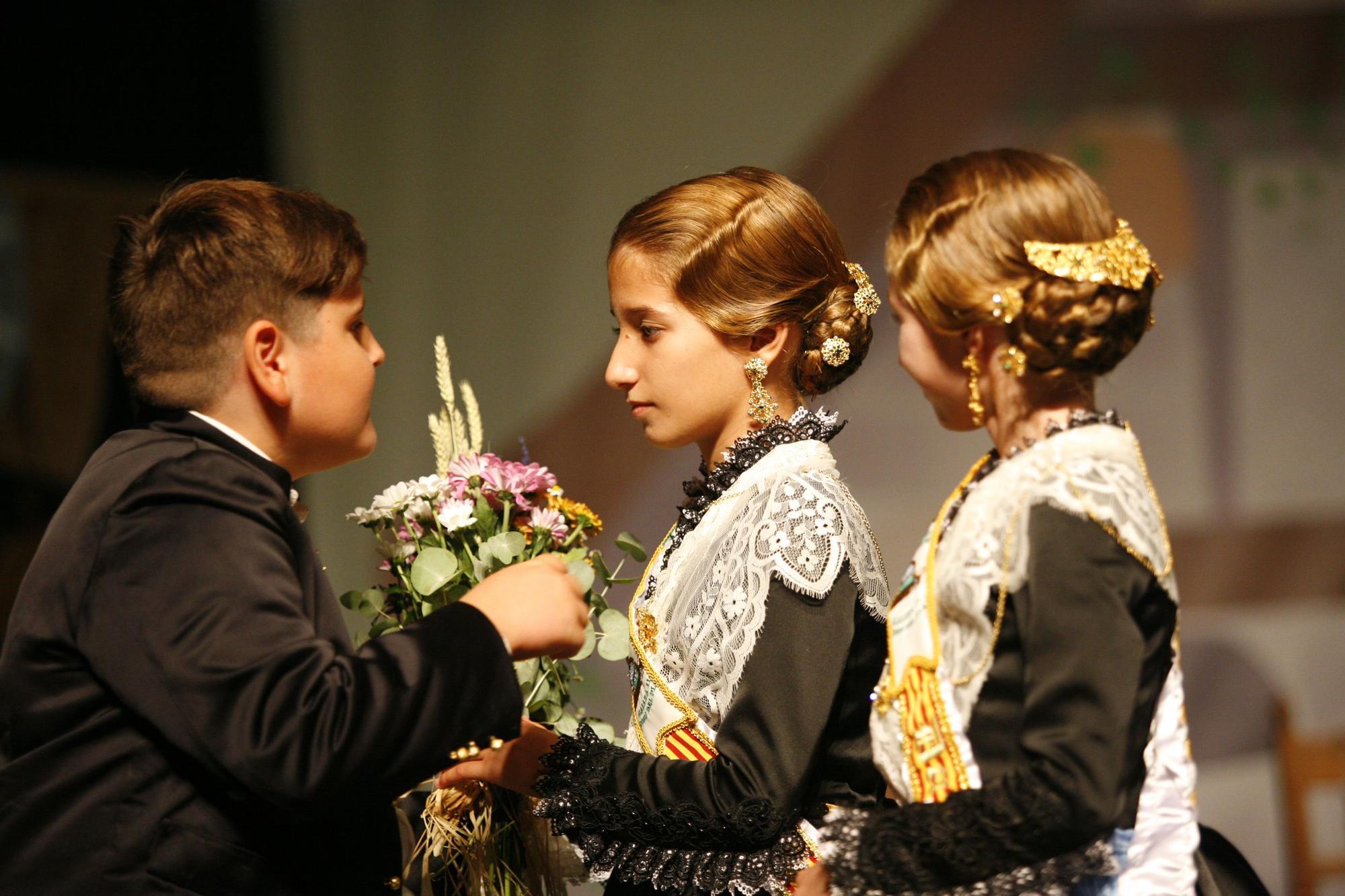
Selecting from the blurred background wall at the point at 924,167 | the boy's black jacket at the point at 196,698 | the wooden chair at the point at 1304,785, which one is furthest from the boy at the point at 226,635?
the wooden chair at the point at 1304,785

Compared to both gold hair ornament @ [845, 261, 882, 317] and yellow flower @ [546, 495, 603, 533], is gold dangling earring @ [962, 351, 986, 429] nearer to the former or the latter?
gold hair ornament @ [845, 261, 882, 317]

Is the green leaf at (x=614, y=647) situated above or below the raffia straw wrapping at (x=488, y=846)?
above

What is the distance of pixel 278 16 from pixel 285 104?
0.25m

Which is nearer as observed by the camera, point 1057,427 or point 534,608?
point 1057,427

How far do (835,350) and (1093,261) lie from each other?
1.57ft

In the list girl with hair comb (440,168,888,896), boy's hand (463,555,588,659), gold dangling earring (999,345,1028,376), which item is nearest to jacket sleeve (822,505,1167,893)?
gold dangling earring (999,345,1028,376)

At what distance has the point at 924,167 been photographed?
3.58 m

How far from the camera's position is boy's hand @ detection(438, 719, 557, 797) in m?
1.57

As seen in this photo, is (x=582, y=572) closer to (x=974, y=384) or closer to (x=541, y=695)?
(x=541, y=695)

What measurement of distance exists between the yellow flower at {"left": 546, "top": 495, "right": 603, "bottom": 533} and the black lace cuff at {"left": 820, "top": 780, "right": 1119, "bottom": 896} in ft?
2.23

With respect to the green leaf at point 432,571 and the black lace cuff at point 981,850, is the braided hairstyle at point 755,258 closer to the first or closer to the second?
the green leaf at point 432,571

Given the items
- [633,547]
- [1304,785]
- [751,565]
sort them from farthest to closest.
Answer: [1304,785], [633,547], [751,565]

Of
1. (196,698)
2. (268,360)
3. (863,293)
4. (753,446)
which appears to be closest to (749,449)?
(753,446)

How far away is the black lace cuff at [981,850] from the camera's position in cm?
114
